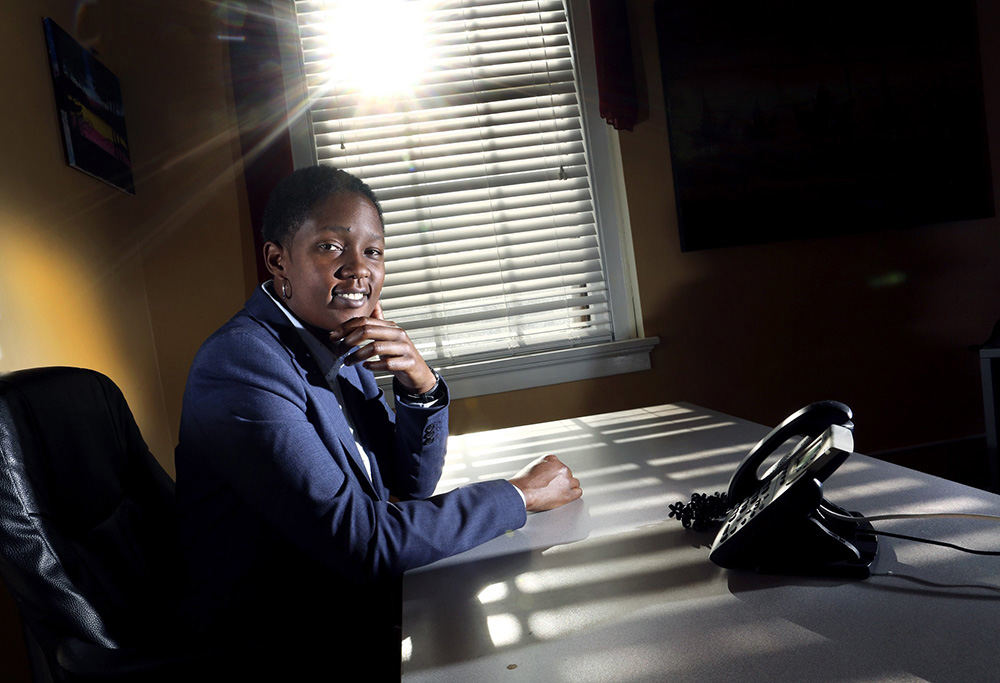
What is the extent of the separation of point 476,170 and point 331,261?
1.81m

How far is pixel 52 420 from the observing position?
1.00m

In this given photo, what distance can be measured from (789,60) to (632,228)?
99 cm

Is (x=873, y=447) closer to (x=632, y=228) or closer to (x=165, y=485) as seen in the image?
(x=632, y=228)

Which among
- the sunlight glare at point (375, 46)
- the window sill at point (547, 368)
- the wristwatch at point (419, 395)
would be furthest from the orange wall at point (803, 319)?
the wristwatch at point (419, 395)

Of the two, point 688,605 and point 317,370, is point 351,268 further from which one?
point 688,605

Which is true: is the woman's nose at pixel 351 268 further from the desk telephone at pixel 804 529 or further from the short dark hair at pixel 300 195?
the desk telephone at pixel 804 529

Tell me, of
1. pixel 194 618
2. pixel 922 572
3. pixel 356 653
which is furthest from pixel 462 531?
pixel 922 572

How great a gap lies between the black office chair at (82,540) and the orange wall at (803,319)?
1798mm

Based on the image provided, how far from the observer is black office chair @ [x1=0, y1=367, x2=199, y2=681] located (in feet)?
2.92

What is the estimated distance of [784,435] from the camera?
0.92m

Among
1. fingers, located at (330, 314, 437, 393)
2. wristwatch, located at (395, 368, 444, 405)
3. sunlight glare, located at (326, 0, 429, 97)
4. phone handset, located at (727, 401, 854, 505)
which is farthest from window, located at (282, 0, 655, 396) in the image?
phone handset, located at (727, 401, 854, 505)

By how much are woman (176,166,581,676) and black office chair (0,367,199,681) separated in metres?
0.08

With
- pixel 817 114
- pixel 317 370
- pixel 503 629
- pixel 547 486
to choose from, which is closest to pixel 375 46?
pixel 817 114

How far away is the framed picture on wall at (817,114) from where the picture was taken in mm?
2902
